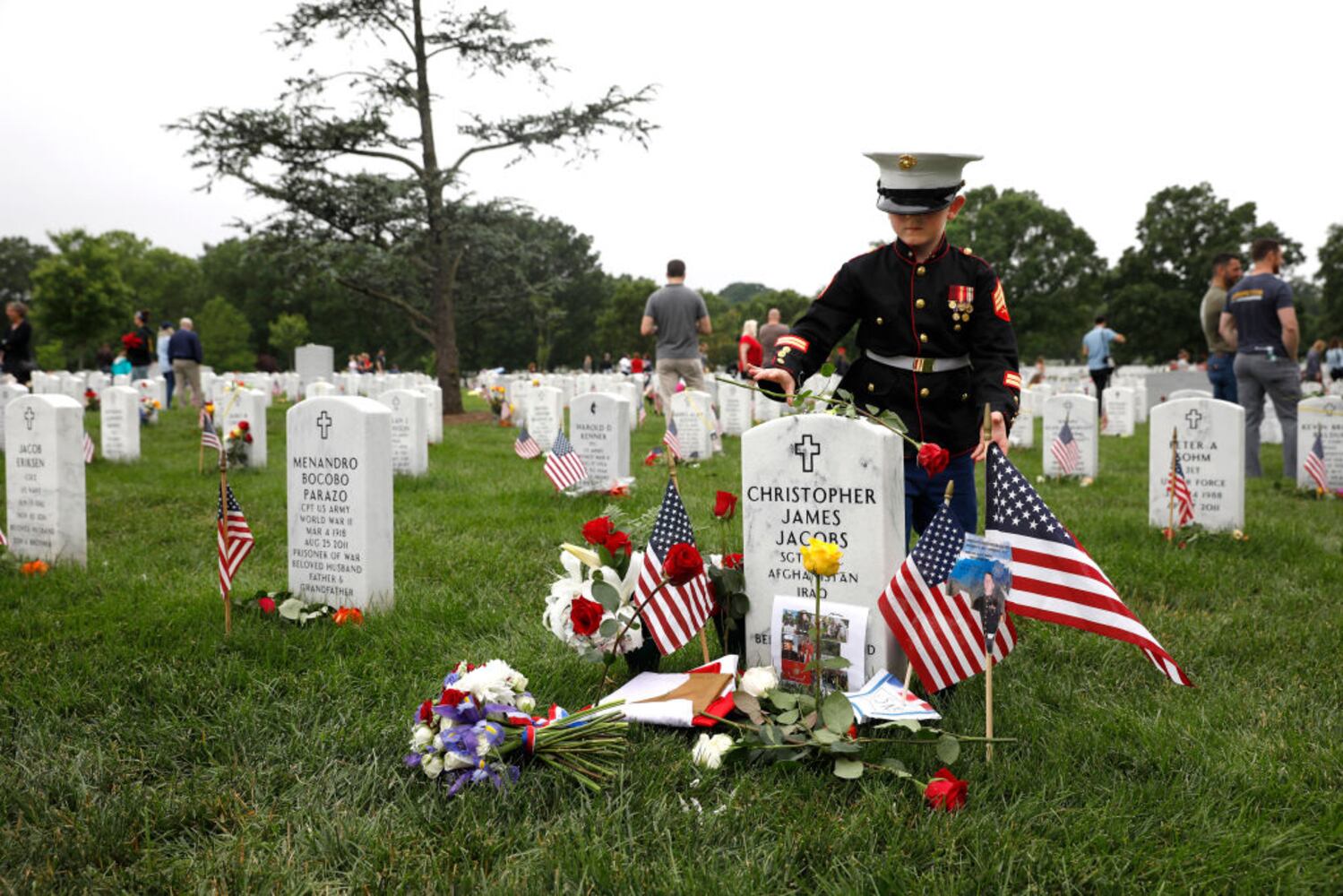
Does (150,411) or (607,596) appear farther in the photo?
(150,411)

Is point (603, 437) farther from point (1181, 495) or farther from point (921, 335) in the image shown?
point (921, 335)

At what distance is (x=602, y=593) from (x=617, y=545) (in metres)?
0.30

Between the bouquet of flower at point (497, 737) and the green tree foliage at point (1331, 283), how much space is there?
5475 cm

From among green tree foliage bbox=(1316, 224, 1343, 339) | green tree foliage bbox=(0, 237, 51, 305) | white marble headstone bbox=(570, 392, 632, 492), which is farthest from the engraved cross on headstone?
green tree foliage bbox=(0, 237, 51, 305)

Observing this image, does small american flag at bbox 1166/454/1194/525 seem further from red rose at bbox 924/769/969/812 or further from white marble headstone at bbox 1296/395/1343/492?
red rose at bbox 924/769/969/812

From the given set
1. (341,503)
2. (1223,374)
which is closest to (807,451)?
(341,503)

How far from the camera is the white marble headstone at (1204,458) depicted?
6473mm

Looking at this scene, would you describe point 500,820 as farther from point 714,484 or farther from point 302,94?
point 302,94

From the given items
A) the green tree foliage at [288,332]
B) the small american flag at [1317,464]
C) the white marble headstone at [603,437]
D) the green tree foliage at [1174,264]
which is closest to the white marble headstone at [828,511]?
the white marble headstone at [603,437]

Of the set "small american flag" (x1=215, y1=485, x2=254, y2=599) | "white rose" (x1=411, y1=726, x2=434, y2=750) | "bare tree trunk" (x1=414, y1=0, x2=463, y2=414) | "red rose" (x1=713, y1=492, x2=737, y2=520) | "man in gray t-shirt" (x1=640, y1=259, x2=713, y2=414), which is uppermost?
"bare tree trunk" (x1=414, y1=0, x2=463, y2=414)

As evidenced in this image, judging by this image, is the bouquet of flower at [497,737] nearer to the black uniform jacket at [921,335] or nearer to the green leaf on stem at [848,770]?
the green leaf on stem at [848,770]

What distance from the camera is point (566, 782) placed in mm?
2844

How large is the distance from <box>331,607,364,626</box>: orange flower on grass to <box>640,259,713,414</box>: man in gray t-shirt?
6374 mm

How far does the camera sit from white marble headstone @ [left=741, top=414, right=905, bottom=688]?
3369 millimetres
